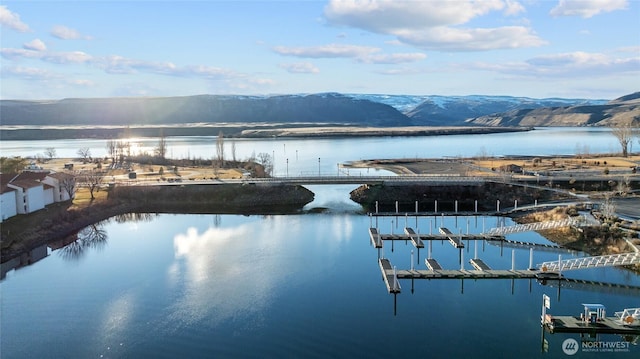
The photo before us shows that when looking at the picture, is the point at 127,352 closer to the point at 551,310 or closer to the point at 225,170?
the point at 551,310

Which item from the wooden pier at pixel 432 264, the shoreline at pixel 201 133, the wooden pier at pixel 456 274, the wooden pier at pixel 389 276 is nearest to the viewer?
the wooden pier at pixel 389 276

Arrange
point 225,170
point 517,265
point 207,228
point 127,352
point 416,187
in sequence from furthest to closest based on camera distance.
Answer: point 225,170 → point 416,187 → point 207,228 → point 517,265 → point 127,352

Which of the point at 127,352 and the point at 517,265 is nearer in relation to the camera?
the point at 127,352

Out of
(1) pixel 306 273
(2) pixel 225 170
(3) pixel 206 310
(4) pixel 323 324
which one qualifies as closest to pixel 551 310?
(4) pixel 323 324

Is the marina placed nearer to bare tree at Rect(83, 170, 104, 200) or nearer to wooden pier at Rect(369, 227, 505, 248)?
wooden pier at Rect(369, 227, 505, 248)

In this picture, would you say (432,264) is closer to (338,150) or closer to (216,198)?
(216,198)

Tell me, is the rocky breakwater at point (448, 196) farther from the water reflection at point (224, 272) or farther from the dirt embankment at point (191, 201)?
the water reflection at point (224, 272)

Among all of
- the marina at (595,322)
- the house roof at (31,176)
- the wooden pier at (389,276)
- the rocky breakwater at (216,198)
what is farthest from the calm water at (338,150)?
the marina at (595,322)
